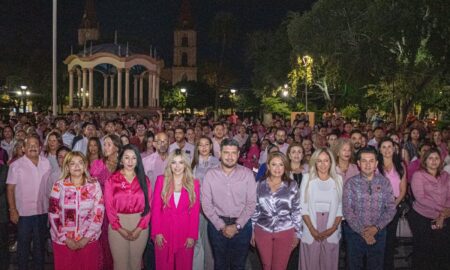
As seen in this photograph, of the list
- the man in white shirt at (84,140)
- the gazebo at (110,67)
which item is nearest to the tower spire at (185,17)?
the gazebo at (110,67)

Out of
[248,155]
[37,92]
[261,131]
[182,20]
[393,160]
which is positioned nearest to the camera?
[393,160]

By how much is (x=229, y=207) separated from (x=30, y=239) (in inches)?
111

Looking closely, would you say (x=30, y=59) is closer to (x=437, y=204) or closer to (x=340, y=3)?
(x=340, y=3)

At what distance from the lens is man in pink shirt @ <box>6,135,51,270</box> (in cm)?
668

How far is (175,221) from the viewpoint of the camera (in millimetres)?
5980

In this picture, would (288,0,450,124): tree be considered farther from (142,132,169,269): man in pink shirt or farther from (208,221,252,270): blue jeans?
(208,221,252,270): blue jeans

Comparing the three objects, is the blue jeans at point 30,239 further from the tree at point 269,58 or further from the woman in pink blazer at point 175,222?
the tree at point 269,58

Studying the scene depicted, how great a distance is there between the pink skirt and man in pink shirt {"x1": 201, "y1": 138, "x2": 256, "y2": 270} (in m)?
1.45

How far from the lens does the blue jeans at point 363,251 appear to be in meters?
6.36

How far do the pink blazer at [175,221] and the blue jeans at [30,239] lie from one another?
1.83 metres

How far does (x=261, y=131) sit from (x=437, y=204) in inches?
414

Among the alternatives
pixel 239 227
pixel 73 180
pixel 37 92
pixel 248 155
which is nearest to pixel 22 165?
pixel 73 180

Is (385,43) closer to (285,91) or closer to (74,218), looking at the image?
(285,91)

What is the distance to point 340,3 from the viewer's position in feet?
101
